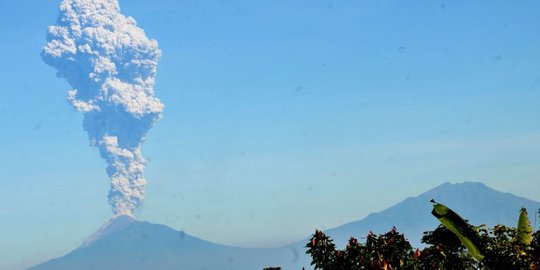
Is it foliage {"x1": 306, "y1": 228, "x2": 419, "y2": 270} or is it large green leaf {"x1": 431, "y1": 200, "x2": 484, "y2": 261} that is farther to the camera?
foliage {"x1": 306, "y1": 228, "x2": 419, "y2": 270}

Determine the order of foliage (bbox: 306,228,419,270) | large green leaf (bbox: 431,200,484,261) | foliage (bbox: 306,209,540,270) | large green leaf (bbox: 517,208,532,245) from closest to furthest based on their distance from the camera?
large green leaf (bbox: 431,200,484,261) → foliage (bbox: 306,209,540,270) → foliage (bbox: 306,228,419,270) → large green leaf (bbox: 517,208,532,245)

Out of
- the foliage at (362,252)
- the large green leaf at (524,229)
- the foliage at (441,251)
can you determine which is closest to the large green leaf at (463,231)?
the foliage at (441,251)

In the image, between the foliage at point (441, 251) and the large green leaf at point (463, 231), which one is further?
the foliage at point (441, 251)

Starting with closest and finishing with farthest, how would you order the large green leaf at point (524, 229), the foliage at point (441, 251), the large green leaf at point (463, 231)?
the large green leaf at point (463, 231) < the foliage at point (441, 251) < the large green leaf at point (524, 229)

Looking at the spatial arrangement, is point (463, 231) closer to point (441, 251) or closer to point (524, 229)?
point (441, 251)

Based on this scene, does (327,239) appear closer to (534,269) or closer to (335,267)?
(335,267)

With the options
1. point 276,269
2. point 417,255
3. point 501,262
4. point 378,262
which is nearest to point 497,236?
point 501,262

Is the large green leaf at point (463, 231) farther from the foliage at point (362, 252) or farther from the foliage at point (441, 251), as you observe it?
the foliage at point (362, 252)

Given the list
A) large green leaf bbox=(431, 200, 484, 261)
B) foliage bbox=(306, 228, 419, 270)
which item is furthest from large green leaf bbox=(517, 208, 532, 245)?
foliage bbox=(306, 228, 419, 270)

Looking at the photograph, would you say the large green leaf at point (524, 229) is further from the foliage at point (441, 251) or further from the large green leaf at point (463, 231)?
the large green leaf at point (463, 231)

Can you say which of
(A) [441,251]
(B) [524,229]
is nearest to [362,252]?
(A) [441,251]

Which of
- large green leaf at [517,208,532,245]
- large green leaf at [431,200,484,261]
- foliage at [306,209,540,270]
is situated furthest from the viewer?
large green leaf at [517,208,532,245]

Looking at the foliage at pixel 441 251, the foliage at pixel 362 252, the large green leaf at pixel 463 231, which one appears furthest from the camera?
the foliage at pixel 362 252

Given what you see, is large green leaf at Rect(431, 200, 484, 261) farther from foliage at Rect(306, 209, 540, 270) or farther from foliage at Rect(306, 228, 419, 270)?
foliage at Rect(306, 228, 419, 270)
